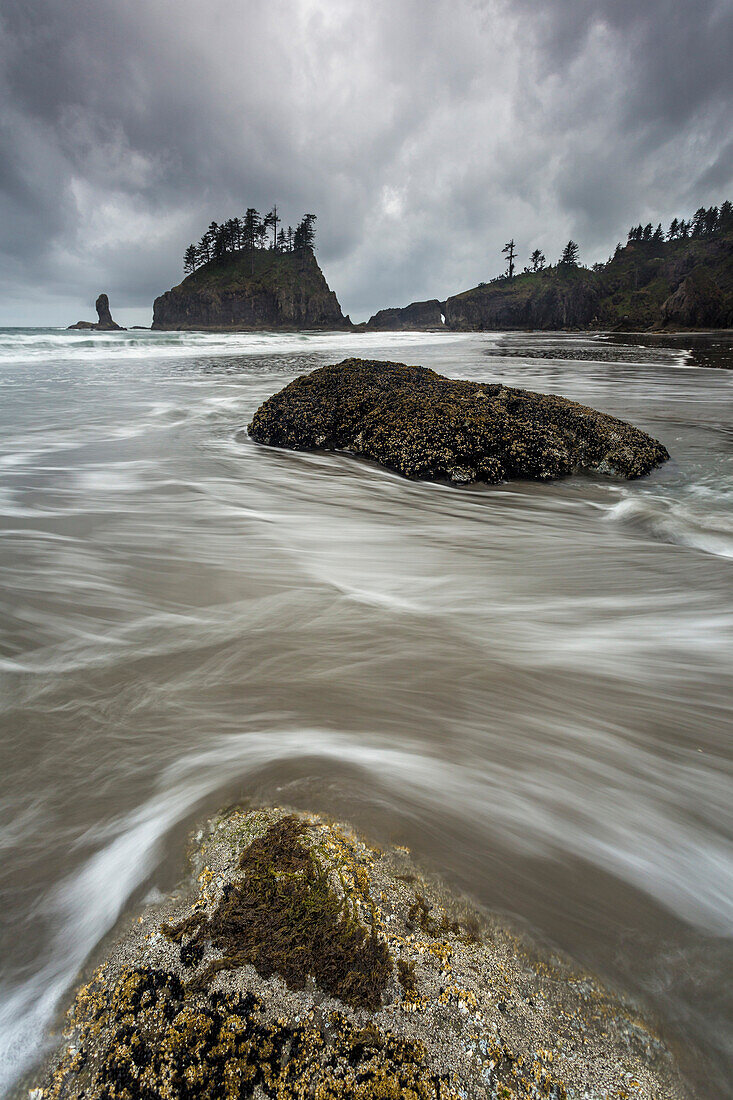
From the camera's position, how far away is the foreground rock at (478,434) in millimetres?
5277

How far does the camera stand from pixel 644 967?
113 cm

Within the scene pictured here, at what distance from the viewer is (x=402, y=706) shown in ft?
6.76

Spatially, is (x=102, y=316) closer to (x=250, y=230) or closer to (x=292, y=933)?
(x=250, y=230)

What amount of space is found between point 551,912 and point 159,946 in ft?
3.15

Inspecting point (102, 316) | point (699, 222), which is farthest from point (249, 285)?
point (699, 222)

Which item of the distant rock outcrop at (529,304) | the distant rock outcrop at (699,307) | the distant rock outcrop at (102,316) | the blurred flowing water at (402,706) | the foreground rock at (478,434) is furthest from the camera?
the distant rock outcrop at (102,316)

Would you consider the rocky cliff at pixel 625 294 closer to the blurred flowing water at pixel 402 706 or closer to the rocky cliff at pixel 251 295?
the rocky cliff at pixel 251 295

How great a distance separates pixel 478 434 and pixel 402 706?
12.8 ft

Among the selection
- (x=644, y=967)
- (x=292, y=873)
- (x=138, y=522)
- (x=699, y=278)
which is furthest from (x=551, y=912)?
(x=699, y=278)

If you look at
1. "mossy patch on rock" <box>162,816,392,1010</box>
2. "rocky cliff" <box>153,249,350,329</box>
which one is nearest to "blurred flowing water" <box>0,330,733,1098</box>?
"mossy patch on rock" <box>162,816,392,1010</box>

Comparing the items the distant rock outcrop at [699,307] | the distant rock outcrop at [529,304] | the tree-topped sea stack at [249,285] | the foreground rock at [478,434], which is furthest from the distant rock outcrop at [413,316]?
the foreground rock at [478,434]

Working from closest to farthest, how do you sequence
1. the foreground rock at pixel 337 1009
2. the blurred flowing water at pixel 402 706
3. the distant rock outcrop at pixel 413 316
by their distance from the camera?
the foreground rock at pixel 337 1009 → the blurred flowing water at pixel 402 706 → the distant rock outcrop at pixel 413 316

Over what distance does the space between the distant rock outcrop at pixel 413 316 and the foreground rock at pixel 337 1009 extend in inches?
5914

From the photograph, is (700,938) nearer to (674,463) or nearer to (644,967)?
(644,967)
